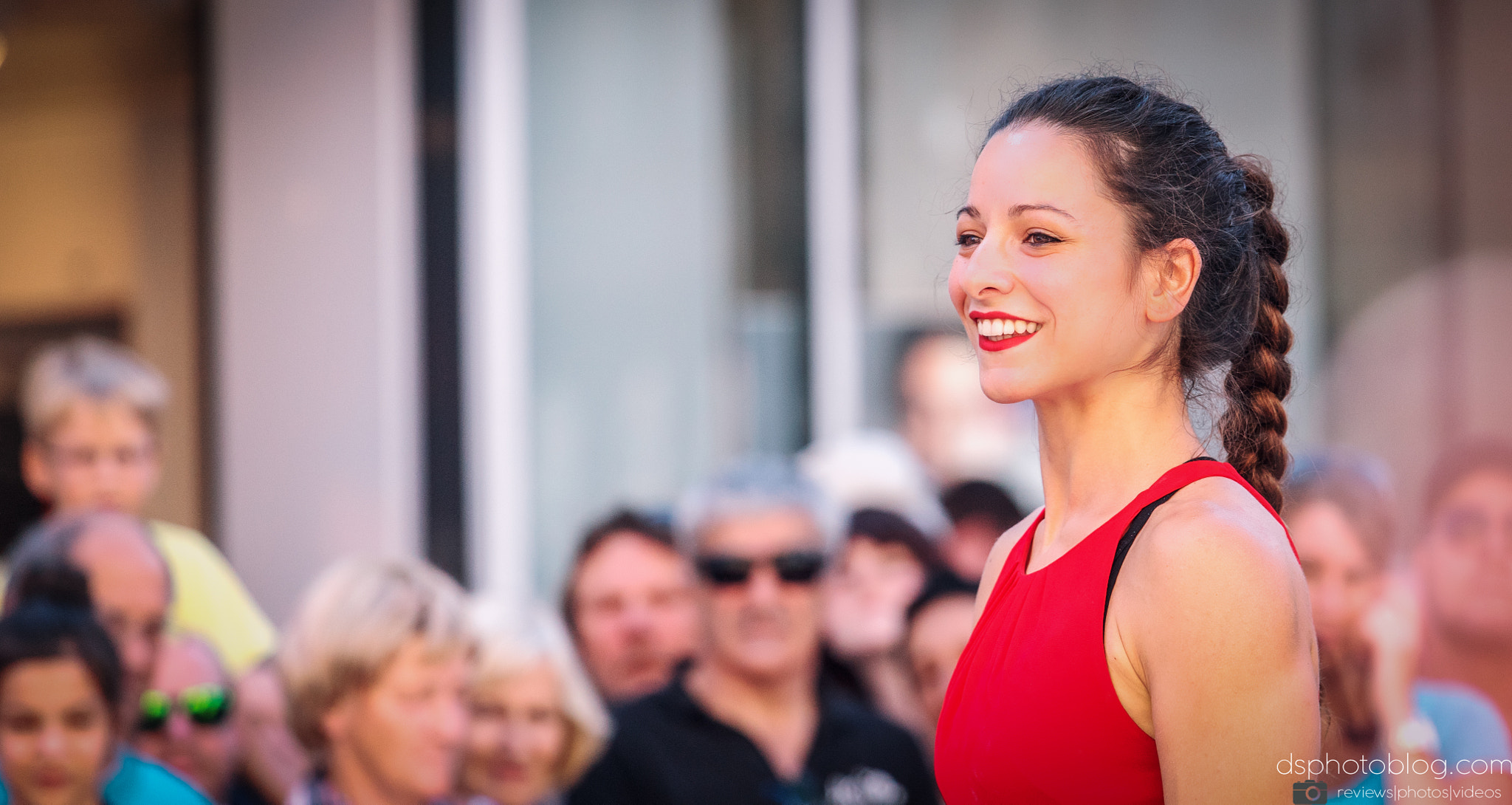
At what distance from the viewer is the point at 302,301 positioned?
5.30 metres

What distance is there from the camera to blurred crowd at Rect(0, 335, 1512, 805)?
2.82 meters

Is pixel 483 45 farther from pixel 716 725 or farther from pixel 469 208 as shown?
pixel 716 725

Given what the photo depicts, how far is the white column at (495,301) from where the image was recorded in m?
5.72

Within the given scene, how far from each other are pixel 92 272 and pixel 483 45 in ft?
6.10

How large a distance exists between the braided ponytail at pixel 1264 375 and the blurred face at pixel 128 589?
8.23 feet

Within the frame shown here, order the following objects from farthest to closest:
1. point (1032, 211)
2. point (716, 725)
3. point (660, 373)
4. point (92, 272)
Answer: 1. point (660, 373)
2. point (92, 272)
3. point (716, 725)
4. point (1032, 211)

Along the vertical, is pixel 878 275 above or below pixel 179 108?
below

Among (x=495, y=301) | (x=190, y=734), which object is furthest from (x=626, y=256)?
(x=190, y=734)

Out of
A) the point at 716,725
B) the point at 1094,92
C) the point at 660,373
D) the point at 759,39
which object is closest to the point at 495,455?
the point at 660,373

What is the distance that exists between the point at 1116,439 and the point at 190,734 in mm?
Result: 2654

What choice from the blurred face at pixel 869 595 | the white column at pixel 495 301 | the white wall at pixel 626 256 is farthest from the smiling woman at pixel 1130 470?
the white wall at pixel 626 256

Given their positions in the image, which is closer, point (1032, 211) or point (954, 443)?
point (1032, 211)

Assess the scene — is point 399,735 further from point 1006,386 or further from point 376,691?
point 1006,386

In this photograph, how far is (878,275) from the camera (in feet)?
21.1
